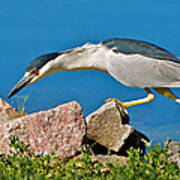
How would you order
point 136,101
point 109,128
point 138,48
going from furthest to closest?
1. point 138,48
2. point 136,101
3. point 109,128

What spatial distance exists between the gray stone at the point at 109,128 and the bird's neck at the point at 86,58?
0.78m

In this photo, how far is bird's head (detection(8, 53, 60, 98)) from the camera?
15.8ft

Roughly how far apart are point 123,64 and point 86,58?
542 mm

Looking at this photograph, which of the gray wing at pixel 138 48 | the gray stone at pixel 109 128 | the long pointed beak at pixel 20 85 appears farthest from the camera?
the long pointed beak at pixel 20 85

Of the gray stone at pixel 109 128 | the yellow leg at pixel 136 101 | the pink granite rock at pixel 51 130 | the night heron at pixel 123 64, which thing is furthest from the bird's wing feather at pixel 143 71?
the pink granite rock at pixel 51 130

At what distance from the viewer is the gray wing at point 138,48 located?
4.81 metres

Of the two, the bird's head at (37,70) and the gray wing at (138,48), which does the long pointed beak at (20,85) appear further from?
the gray wing at (138,48)

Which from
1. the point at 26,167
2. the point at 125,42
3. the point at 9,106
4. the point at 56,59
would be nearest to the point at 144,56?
the point at 125,42

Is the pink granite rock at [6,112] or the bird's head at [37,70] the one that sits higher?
the bird's head at [37,70]

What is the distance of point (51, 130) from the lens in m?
3.78

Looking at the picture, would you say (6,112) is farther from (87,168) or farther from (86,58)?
(87,168)

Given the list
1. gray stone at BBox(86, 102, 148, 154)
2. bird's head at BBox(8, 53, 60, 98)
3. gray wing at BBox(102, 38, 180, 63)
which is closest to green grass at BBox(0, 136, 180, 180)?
gray stone at BBox(86, 102, 148, 154)

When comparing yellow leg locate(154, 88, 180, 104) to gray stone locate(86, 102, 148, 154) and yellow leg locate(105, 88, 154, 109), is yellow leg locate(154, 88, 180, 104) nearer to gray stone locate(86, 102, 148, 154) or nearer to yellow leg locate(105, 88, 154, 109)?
yellow leg locate(105, 88, 154, 109)

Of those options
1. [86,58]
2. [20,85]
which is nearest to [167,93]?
[86,58]
